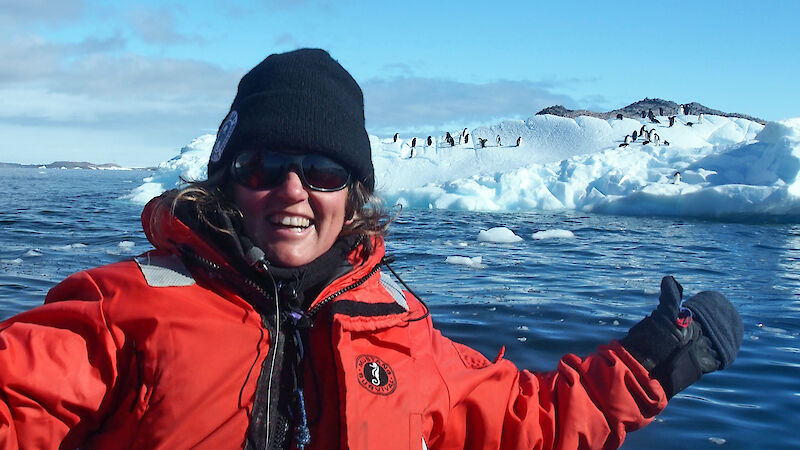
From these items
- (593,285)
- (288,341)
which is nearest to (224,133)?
(288,341)

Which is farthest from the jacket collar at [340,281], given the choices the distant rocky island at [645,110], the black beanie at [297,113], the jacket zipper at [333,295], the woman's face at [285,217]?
the distant rocky island at [645,110]

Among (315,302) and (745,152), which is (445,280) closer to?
(315,302)

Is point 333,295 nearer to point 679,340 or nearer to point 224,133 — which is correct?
point 224,133

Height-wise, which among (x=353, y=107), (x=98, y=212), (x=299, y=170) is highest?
(x=353, y=107)

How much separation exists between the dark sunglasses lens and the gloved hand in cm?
90

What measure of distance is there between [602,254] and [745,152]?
894 cm

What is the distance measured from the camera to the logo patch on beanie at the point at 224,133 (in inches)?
70.1

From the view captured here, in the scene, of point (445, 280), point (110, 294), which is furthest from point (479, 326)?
point (110, 294)

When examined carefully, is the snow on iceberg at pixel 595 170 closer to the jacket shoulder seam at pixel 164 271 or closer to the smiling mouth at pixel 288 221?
the smiling mouth at pixel 288 221

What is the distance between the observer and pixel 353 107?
1904 mm

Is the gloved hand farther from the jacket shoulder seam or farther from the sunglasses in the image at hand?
the jacket shoulder seam

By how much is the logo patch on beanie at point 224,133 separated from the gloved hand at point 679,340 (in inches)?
46.8

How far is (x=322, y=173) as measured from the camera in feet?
5.83

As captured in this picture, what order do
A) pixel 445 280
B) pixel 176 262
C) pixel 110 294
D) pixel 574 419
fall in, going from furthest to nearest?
pixel 445 280 → pixel 574 419 → pixel 176 262 → pixel 110 294
